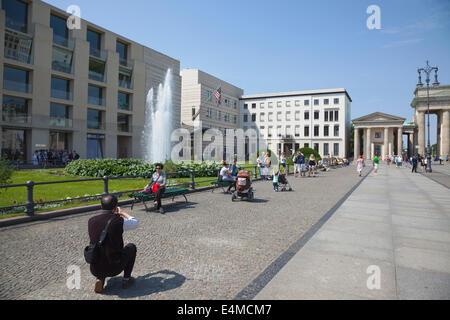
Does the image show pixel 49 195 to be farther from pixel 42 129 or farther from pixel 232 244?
pixel 42 129

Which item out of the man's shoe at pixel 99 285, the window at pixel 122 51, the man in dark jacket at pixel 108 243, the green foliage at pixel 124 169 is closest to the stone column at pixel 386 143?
the window at pixel 122 51

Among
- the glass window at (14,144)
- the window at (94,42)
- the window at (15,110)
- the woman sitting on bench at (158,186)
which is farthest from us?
the window at (94,42)

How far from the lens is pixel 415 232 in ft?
22.1

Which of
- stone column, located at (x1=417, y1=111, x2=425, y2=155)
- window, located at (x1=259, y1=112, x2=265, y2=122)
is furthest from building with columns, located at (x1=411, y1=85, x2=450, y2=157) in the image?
window, located at (x1=259, y1=112, x2=265, y2=122)

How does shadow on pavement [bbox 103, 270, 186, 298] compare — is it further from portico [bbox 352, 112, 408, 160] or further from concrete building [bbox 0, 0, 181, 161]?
portico [bbox 352, 112, 408, 160]

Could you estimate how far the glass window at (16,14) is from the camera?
30.6m

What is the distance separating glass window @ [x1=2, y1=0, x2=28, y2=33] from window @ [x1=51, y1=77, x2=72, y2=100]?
5952 millimetres

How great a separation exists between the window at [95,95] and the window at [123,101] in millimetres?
2959

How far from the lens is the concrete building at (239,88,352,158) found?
74.5 m

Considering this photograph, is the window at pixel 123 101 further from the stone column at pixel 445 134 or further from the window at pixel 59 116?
the stone column at pixel 445 134

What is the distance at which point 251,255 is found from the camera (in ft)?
17.1

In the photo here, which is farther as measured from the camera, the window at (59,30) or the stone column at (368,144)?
the stone column at (368,144)

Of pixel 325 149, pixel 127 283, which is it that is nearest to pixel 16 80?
pixel 127 283

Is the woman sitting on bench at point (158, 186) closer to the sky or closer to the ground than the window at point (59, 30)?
closer to the ground
